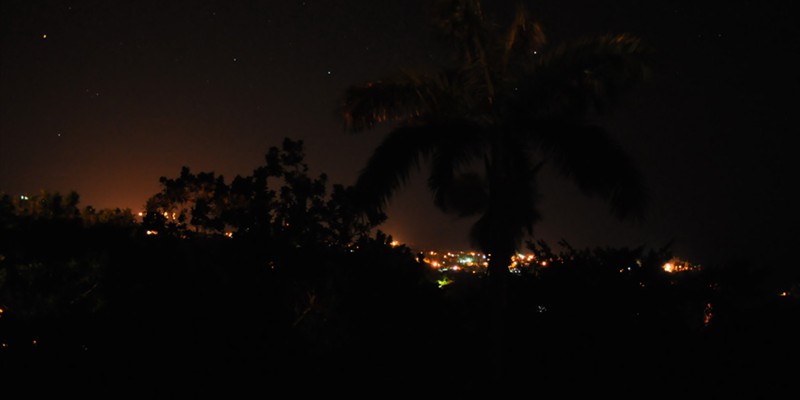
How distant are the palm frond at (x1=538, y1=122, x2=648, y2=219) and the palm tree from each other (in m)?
0.01

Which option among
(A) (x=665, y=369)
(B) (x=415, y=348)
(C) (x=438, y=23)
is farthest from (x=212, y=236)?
(A) (x=665, y=369)

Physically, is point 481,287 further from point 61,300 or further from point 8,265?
point 8,265

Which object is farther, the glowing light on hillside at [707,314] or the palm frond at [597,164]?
the glowing light on hillside at [707,314]

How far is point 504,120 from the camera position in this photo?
24.9ft

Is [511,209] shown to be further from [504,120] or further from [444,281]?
[444,281]

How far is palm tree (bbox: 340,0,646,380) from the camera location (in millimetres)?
7266

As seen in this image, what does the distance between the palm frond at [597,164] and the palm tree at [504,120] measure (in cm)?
1

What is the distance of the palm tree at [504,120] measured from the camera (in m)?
7.27

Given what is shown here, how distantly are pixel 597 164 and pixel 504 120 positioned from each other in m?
1.47

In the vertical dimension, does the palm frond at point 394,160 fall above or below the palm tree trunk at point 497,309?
above

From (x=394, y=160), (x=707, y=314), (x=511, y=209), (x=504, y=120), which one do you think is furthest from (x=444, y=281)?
(x=707, y=314)

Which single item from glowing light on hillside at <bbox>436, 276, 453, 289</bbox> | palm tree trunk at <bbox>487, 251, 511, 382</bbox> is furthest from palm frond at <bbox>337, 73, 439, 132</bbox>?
glowing light on hillside at <bbox>436, 276, 453, 289</bbox>

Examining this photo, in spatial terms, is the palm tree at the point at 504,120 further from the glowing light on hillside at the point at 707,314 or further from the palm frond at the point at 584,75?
the glowing light on hillside at the point at 707,314

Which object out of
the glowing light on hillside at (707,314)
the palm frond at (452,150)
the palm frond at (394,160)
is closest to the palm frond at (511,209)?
the palm frond at (452,150)
